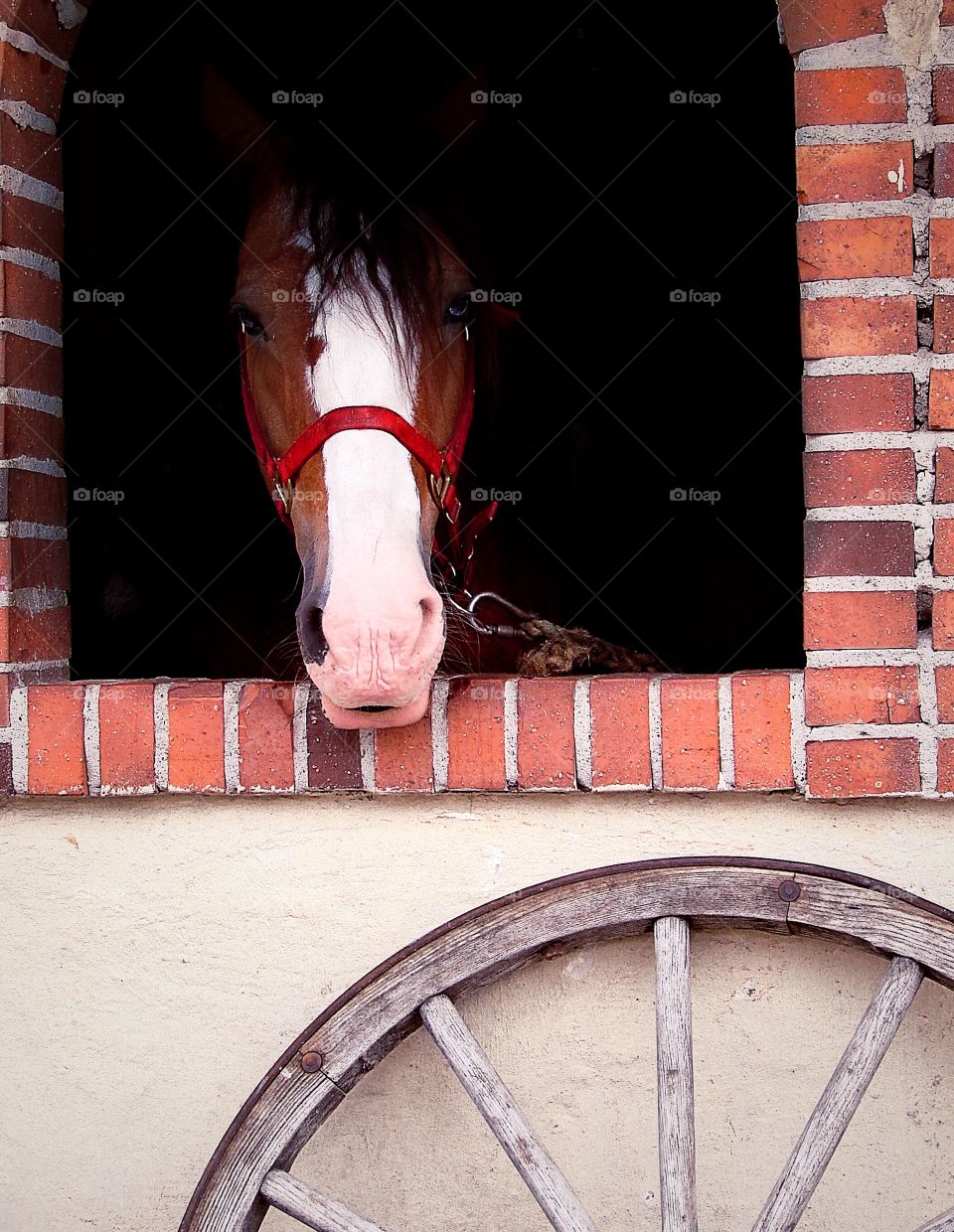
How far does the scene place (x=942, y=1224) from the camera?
1316mm

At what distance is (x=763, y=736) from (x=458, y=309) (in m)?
0.80

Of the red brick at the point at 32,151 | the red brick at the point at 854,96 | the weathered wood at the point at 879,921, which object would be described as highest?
the red brick at the point at 32,151

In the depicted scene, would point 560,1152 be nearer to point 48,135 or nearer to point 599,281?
point 48,135

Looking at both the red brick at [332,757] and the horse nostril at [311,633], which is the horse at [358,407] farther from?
the red brick at [332,757]

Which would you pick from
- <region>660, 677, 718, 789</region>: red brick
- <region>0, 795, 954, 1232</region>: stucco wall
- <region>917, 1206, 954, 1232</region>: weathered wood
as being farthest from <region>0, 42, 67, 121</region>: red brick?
<region>917, 1206, 954, 1232</region>: weathered wood

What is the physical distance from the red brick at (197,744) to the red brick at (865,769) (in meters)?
0.79

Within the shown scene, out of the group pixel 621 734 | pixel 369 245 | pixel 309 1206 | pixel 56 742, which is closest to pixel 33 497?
pixel 56 742

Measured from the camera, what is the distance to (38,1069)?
1.59m

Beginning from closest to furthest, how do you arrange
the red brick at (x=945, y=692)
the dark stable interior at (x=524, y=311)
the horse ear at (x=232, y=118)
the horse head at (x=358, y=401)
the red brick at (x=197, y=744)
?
the horse head at (x=358, y=401)
the red brick at (x=945, y=692)
the red brick at (x=197, y=744)
the horse ear at (x=232, y=118)
the dark stable interior at (x=524, y=311)

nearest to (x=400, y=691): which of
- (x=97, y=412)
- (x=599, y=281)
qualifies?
(x=97, y=412)

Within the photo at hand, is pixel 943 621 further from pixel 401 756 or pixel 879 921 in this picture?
pixel 401 756

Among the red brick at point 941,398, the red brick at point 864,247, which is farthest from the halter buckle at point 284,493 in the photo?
the red brick at point 941,398

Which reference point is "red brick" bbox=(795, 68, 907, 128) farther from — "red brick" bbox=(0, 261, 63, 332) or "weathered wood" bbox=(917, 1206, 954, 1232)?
"weathered wood" bbox=(917, 1206, 954, 1232)

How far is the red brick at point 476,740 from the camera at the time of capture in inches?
58.9
